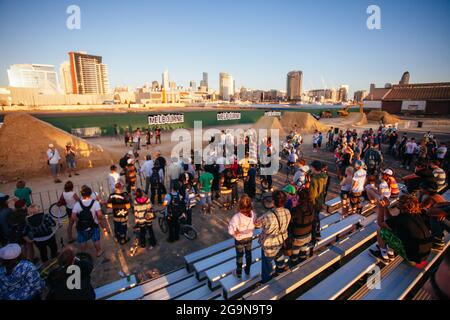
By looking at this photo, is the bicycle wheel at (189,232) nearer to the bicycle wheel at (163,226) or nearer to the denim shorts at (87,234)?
the bicycle wheel at (163,226)

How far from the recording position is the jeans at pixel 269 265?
4055mm

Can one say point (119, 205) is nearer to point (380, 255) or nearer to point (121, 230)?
point (121, 230)

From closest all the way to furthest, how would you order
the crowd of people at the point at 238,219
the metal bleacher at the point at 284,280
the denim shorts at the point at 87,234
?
the crowd of people at the point at 238,219 < the metal bleacher at the point at 284,280 < the denim shorts at the point at 87,234

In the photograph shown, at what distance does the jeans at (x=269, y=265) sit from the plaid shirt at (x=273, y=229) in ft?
0.41

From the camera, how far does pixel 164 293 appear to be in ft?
13.5

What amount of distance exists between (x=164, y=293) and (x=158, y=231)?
365 cm

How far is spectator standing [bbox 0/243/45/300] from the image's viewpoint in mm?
3145

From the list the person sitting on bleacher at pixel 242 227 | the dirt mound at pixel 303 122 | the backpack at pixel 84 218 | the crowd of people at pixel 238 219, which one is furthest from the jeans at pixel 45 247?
the dirt mound at pixel 303 122

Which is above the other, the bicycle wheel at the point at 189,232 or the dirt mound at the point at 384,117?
the dirt mound at the point at 384,117

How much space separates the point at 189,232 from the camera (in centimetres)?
714

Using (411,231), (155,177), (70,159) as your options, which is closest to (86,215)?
(155,177)

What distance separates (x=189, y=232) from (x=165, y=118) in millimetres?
29261
